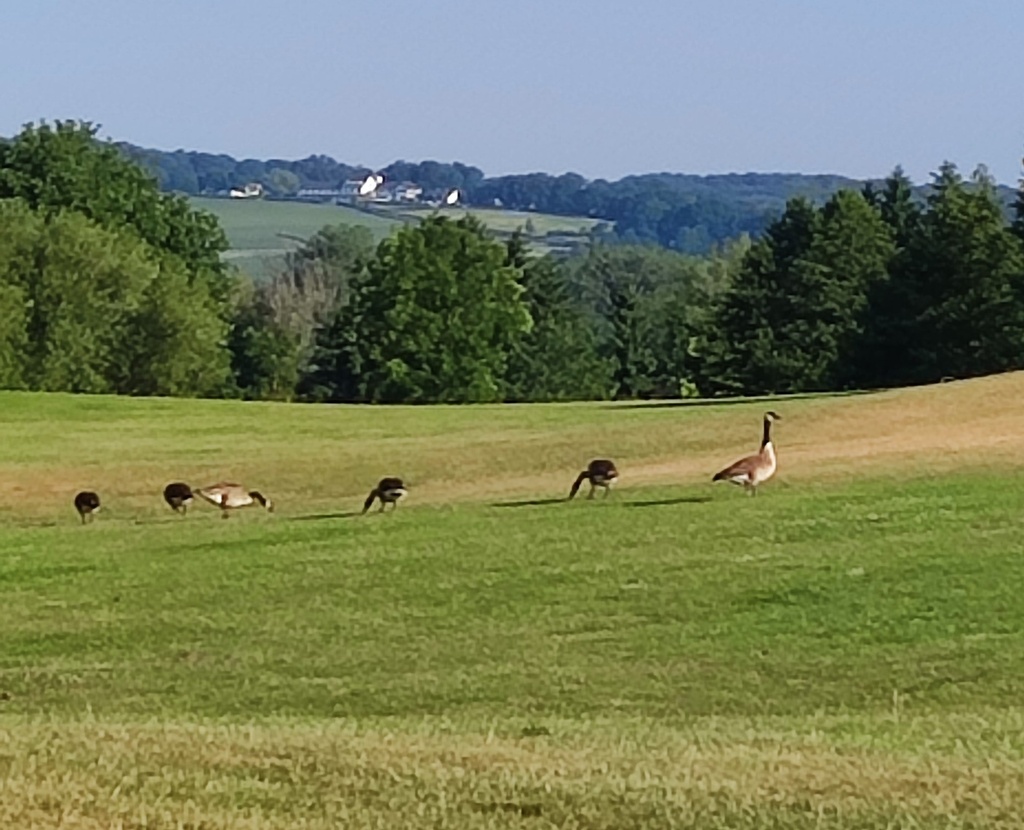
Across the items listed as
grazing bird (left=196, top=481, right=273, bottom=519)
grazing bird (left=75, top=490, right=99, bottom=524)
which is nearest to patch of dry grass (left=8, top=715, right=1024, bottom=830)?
grazing bird (left=196, top=481, right=273, bottom=519)

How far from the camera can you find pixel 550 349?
325 feet

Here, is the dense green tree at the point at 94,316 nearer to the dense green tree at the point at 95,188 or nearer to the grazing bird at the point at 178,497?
the dense green tree at the point at 95,188

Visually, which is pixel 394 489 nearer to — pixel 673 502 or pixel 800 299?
pixel 673 502

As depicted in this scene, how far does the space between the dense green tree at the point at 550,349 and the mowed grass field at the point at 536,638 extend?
6064 cm

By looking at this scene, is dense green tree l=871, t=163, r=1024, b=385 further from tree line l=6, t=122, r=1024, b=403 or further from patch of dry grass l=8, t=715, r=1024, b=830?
patch of dry grass l=8, t=715, r=1024, b=830

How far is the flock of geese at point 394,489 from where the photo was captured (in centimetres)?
2433

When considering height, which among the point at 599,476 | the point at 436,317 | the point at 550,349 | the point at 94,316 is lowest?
the point at 550,349

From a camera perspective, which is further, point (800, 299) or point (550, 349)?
point (550, 349)

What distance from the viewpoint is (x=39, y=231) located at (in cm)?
7338

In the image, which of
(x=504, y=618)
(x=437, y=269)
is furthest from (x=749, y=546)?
(x=437, y=269)

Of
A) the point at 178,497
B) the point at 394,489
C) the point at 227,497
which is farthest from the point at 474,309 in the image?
the point at 394,489

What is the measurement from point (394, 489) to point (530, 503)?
1.78 m

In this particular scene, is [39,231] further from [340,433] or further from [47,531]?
[47,531]

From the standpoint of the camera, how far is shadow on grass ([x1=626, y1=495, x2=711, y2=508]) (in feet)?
80.8
